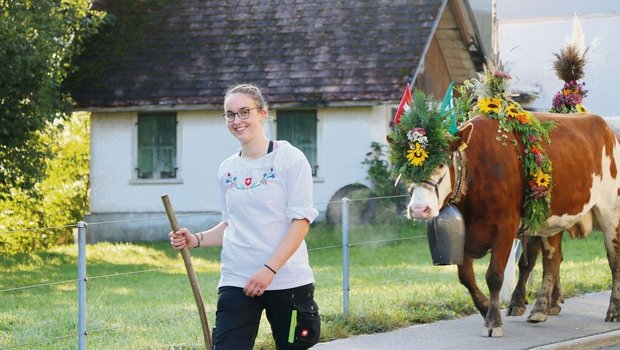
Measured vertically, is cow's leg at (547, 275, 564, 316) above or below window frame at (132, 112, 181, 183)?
below

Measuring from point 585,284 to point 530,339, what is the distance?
146 inches

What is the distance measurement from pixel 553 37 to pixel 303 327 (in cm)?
2172

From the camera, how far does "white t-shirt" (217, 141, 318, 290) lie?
6.84 m

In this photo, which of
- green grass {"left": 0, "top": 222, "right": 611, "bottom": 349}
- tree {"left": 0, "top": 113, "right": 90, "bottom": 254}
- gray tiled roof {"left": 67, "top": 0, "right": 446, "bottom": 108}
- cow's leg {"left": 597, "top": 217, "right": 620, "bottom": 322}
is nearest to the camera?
green grass {"left": 0, "top": 222, "right": 611, "bottom": 349}

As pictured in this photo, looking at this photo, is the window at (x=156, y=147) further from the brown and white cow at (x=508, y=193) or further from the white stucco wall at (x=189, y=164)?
the brown and white cow at (x=508, y=193)

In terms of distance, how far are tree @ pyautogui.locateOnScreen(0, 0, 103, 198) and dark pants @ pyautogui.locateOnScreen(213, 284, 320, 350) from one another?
51.1 ft

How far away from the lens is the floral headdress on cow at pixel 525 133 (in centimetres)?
1099

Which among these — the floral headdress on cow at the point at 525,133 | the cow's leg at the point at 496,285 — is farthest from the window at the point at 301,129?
the cow's leg at the point at 496,285

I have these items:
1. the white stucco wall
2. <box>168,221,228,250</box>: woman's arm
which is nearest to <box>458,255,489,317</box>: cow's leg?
<box>168,221,228,250</box>: woman's arm

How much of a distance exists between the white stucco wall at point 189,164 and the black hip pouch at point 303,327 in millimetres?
18939

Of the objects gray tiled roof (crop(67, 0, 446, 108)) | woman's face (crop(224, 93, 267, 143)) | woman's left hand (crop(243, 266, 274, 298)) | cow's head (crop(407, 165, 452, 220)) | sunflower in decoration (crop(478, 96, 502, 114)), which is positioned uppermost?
gray tiled roof (crop(67, 0, 446, 108))

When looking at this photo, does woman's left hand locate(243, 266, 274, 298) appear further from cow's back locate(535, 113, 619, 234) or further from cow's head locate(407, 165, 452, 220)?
cow's back locate(535, 113, 619, 234)

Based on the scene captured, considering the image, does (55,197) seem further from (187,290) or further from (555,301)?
(555,301)

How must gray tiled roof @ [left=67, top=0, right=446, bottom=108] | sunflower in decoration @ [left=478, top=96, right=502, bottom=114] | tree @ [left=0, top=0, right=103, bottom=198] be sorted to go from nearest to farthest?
sunflower in decoration @ [left=478, top=96, right=502, bottom=114] → tree @ [left=0, top=0, right=103, bottom=198] → gray tiled roof @ [left=67, top=0, right=446, bottom=108]
